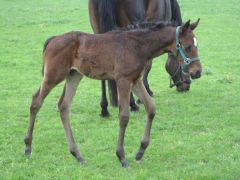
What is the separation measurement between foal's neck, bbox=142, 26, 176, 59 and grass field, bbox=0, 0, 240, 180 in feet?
4.44

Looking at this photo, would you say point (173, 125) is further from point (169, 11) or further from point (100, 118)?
point (169, 11)

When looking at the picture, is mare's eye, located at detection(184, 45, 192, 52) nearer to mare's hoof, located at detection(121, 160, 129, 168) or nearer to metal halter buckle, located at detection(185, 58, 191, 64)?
→ metal halter buckle, located at detection(185, 58, 191, 64)

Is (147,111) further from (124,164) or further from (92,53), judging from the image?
(92,53)

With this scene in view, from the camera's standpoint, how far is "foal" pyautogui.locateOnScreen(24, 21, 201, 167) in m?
5.53

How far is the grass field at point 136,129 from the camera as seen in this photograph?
220 inches

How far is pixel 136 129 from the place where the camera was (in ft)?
23.9

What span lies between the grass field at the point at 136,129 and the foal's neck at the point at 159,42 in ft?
4.44

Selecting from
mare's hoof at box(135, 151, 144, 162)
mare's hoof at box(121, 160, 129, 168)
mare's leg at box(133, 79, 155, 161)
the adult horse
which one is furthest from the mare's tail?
mare's hoof at box(121, 160, 129, 168)

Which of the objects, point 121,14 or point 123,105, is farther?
point 121,14

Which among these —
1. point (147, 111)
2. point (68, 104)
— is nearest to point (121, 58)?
point (147, 111)

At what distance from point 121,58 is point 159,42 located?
49 cm

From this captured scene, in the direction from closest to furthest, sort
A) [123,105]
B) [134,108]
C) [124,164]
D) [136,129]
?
[123,105], [124,164], [136,129], [134,108]

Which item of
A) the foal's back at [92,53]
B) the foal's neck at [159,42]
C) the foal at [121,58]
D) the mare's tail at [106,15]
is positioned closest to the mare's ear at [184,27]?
the foal at [121,58]

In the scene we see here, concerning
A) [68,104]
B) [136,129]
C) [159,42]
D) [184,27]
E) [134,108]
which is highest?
[184,27]
